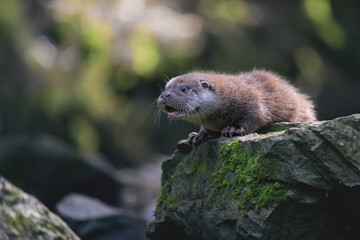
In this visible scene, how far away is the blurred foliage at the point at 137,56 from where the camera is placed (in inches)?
489

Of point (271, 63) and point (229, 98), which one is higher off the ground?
point (271, 63)

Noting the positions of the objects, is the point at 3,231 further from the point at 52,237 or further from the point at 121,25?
the point at 121,25

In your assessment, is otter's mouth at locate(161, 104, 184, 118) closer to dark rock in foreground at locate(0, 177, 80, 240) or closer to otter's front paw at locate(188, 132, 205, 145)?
otter's front paw at locate(188, 132, 205, 145)

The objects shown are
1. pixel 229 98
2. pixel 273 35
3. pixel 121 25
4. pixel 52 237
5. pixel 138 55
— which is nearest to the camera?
pixel 52 237

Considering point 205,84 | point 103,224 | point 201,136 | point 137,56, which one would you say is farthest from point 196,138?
point 137,56

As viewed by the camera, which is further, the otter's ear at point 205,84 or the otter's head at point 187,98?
the otter's ear at point 205,84

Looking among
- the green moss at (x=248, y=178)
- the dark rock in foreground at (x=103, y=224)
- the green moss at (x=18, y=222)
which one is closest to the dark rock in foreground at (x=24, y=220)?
the green moss at (x=18, y=222)

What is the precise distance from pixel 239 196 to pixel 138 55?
9050mm

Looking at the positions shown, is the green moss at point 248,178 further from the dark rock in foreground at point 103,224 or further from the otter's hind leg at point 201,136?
the dark rock in foreground at point 103,224

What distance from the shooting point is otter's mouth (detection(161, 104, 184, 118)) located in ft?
19.6

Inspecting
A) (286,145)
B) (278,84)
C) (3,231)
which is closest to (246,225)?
(286,145)

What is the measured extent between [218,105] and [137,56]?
24.7 ft

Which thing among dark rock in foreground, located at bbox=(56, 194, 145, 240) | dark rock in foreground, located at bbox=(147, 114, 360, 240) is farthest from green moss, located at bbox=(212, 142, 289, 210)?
dark rock in foreground, located at bbox=(56, 194, 145, 240)

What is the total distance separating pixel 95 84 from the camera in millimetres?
13000
